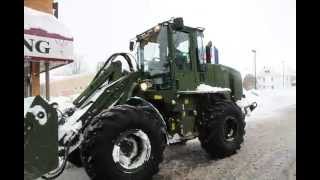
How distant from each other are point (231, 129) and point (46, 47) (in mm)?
1946

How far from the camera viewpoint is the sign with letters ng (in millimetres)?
2461

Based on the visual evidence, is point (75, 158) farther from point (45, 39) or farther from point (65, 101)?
point (45, 39)

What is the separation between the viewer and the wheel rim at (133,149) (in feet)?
7.99

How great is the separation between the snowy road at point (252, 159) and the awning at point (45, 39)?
92cm

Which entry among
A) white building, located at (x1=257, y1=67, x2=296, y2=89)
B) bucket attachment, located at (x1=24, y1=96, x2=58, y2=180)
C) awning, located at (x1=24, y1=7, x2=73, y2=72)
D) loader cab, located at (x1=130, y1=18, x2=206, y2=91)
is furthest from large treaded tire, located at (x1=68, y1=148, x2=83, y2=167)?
white building, located at (x1=257, y1=67, x2=296, y2=89)

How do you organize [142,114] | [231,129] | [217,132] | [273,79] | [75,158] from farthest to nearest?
[231,129], [273,79], [217,132], [75,158], [142,114]

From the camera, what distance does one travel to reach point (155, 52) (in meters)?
3.27

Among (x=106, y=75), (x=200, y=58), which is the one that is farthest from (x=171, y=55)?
(x=106, y=75)

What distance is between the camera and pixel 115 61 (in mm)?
3176

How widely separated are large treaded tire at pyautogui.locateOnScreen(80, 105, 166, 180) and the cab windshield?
750 millimetres

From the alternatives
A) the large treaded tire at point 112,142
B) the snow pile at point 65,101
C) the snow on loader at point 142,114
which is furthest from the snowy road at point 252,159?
the snow pile at point 65,101
